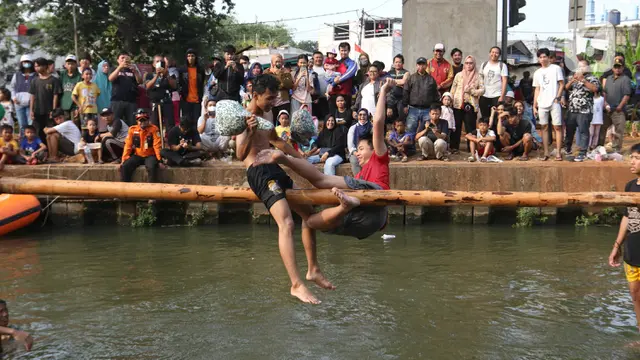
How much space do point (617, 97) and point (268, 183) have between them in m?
9.78

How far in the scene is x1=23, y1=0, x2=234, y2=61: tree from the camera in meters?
27.3

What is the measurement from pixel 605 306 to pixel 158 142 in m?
8.39

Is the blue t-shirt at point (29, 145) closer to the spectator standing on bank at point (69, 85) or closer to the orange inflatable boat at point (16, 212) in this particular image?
the spectator standing on bank at point (69, 85)

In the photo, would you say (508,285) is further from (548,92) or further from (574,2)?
(574,2)

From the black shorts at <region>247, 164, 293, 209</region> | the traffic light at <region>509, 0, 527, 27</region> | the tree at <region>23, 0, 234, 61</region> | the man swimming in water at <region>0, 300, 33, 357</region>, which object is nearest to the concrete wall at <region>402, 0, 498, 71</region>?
the traffic light at <region>509, 0, 527, 27</region>

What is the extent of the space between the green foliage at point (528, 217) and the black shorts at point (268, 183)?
8.27m

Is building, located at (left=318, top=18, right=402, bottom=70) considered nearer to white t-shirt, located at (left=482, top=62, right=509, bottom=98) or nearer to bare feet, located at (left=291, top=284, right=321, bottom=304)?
white t-shirt, located at (left=482, top=62, right=509, bottom=98)

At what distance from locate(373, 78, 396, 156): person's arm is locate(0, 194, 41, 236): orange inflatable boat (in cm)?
898

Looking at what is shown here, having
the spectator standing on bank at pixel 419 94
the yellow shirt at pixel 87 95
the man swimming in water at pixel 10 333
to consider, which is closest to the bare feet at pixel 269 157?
the man swimming in water at pixel 10 333

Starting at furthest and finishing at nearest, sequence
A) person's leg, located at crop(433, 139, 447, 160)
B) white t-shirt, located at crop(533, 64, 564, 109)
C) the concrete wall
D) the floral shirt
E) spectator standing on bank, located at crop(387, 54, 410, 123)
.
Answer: the concrete wall
spectator standing on bank, located at crop(387, 54, 410, 123)
person's leg, located at crop(433, 139, 447, 160)
the floral shirt
white t-shirt, located at crop(533, 64, 564, 109)

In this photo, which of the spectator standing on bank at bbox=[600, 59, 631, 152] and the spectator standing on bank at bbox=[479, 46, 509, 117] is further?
the spectator standing on bank at bbox=[479, 46, 509, 117]

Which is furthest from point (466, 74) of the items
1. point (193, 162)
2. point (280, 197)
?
point (280, 197)

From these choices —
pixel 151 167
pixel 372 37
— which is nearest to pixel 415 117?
pixel 151 167

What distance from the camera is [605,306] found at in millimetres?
9430
